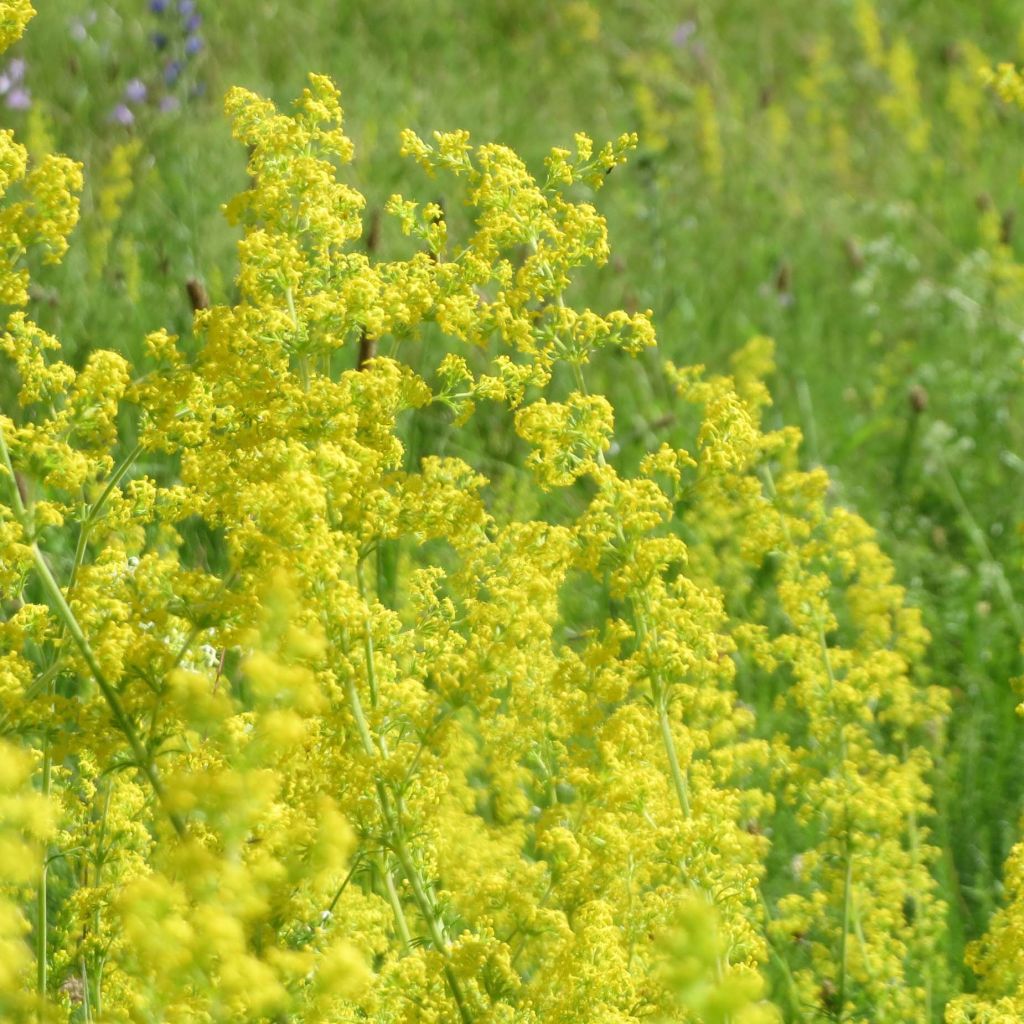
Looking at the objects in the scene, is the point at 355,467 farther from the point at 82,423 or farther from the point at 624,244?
the point at 624,244

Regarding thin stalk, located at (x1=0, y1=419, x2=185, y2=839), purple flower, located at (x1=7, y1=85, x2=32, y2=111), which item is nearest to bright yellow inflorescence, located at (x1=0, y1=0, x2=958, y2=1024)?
thin stalk, located at (x1=0, y1=419, x2=185, y2=839)

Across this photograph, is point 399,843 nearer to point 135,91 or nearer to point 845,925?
point 845,925

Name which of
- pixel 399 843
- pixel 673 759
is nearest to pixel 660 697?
pixel 673 759

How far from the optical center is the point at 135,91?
7258 mm

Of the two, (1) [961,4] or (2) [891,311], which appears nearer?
(2) [891,311]

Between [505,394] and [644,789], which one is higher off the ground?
[505,394]

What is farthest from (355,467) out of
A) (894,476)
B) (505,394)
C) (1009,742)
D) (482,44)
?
(482,44)

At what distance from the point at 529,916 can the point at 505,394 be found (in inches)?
31.1

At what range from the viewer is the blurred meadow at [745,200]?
536 cm

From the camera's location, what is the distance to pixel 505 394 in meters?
2.55

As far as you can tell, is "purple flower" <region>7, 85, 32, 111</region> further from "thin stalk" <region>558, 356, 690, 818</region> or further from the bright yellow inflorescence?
"thin stalk" <region>558, 356, 690, 818</region>

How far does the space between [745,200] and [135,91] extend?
305 centimetres

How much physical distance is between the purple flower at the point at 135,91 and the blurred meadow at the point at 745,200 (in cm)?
4

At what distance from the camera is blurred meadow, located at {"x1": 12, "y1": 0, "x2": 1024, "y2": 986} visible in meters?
5.36
